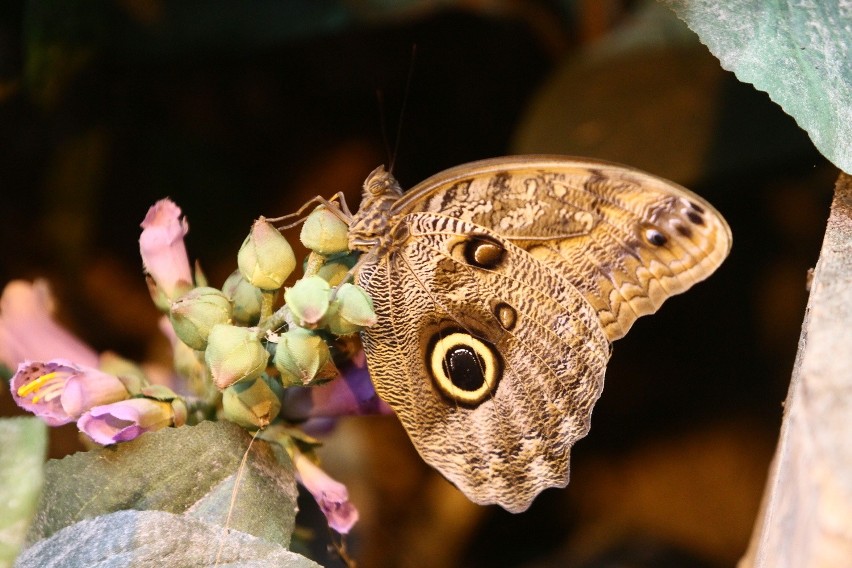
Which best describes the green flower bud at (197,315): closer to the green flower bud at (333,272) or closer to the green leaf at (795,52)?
the green flower bud at (333,272)

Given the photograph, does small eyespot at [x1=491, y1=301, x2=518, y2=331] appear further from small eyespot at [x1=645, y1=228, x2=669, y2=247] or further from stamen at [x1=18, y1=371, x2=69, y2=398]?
stamen at [x1=18, y1=371, x2=69, y2=398]

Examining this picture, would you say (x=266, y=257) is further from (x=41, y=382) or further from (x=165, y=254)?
(x=41, y=382)

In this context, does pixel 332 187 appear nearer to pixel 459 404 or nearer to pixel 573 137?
pixel 573 137

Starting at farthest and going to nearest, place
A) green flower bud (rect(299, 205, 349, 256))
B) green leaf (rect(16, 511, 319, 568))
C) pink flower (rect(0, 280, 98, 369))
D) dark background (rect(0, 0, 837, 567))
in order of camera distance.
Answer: dark background (rect(0, 0, 837, 567)) → pink flower (rect(0, 280, 98, 369)) → green flower bud (rect(299, 205, 349, 256)) → green leaf (rect(16, 511, 319, 568))

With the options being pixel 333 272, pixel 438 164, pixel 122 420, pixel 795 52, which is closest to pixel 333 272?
pixel 333 272

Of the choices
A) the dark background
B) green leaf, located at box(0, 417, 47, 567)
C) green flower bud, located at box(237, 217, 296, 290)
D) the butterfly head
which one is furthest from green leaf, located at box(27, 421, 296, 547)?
the dark background

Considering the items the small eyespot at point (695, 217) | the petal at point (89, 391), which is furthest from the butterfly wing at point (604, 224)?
the petal at point (89, 391)
